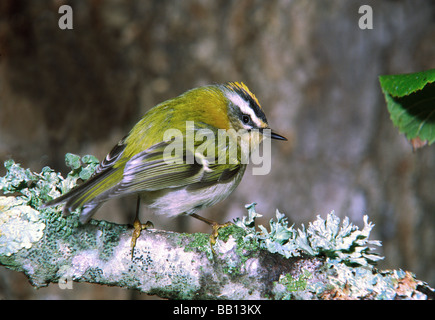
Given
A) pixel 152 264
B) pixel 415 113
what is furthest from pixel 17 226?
pixel 415 113

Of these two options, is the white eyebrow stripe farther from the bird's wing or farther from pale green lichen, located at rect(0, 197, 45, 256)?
pale green lichen, located at rect(0, 197, 45, 256)

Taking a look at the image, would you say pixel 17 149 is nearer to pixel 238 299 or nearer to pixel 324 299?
pixel 238 299

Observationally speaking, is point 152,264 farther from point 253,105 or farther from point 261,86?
point 261,86

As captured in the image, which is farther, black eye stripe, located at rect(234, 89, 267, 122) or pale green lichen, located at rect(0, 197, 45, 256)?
black eye stripe, located at rect(234, 89, 267, 122)

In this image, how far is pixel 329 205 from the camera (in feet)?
10.5

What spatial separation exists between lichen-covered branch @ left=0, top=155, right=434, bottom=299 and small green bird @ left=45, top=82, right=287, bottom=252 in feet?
0.38

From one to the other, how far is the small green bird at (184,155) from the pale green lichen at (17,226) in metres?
0.17

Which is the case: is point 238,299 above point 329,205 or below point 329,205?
below

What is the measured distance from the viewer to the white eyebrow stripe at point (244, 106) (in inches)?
81.4

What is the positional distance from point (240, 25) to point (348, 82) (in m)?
0.91

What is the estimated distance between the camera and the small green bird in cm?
159

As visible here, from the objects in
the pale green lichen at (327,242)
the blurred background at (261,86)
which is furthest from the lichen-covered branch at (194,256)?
the blurred background at (261,86)

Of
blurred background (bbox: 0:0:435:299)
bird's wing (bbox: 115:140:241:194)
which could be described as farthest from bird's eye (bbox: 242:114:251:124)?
blurred background (bbox: 0:0:435:299)
